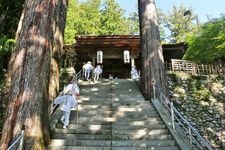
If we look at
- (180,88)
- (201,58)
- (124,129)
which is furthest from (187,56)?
(124,129)

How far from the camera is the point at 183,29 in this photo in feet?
112

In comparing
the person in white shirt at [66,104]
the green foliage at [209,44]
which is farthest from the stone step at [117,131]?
the green foliage at [209,44]

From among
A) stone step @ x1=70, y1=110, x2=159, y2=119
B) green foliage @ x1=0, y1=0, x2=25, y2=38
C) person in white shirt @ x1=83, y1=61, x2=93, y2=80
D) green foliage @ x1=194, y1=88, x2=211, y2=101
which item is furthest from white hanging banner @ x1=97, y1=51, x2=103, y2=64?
stone step @ x1=70, y1=110, x2=159, y2=119

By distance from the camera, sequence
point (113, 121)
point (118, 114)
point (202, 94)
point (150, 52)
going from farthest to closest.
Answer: point (202, 94) < point (150, 52) < point (118, 114) < point (113, 121)

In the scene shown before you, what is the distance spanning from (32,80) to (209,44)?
16678mm

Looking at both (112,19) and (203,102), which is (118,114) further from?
(112,19)

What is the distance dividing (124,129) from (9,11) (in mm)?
9323

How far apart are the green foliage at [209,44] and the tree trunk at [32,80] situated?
14.0m

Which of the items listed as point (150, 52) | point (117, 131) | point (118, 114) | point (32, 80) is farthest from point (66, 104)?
point (150, 52)

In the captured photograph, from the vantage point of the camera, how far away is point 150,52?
1250 cm

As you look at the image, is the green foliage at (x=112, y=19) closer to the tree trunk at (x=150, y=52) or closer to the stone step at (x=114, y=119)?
the tree trunk at (x=150, y=52)

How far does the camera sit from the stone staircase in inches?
283

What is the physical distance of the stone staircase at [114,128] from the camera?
7.18 m

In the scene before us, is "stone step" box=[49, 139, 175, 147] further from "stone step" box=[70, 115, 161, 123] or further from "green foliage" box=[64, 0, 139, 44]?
"green foliage" box=[64, 0, 139, 44]
